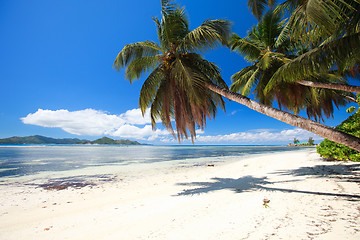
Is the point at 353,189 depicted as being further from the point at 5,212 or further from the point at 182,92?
the point at 5,212

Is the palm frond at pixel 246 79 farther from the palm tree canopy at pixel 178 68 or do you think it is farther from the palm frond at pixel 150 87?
the palm frond at pixel 150 87

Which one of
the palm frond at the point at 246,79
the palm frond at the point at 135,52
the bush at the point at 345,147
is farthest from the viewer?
the palm frond at the point at 246,79

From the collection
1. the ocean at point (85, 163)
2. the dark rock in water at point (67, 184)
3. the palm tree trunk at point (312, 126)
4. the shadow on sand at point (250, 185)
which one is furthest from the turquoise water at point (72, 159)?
the palm tree trunk at point (312, 126)

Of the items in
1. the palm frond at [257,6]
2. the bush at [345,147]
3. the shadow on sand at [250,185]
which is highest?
the palm frond at [257,6]

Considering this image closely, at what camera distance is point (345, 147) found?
30.1 feet

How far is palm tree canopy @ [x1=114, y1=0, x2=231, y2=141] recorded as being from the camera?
5230 millimetres

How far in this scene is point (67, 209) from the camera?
459cm

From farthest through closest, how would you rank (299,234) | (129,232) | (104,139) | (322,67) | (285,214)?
(104,139) → (322,67) → (285,214) → (129,232) → (299,234)

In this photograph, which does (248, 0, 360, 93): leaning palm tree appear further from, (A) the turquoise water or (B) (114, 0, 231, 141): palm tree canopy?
(A) the turquoise water

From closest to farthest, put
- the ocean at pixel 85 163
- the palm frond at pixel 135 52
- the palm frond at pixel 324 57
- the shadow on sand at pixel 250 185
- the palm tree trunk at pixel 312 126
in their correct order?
the palm tree trunk at pixel 312 126 < the palm frond at pixel 324 57 < the shadow on sand at pixel 250 185 < the palm frond at pixel 135 52 < the ocean at pixel 85 163

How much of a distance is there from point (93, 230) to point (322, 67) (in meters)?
6.24

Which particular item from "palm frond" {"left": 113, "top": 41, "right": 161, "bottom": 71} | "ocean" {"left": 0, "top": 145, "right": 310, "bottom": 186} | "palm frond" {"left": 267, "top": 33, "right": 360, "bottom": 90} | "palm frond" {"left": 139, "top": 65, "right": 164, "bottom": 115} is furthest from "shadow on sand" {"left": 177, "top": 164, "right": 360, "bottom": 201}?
"ocean" {"left": 0, "top": 145, "right": 310, "bottom": 186}

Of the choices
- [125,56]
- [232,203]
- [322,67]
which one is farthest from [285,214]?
[125,56]

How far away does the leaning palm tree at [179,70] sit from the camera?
517cm
